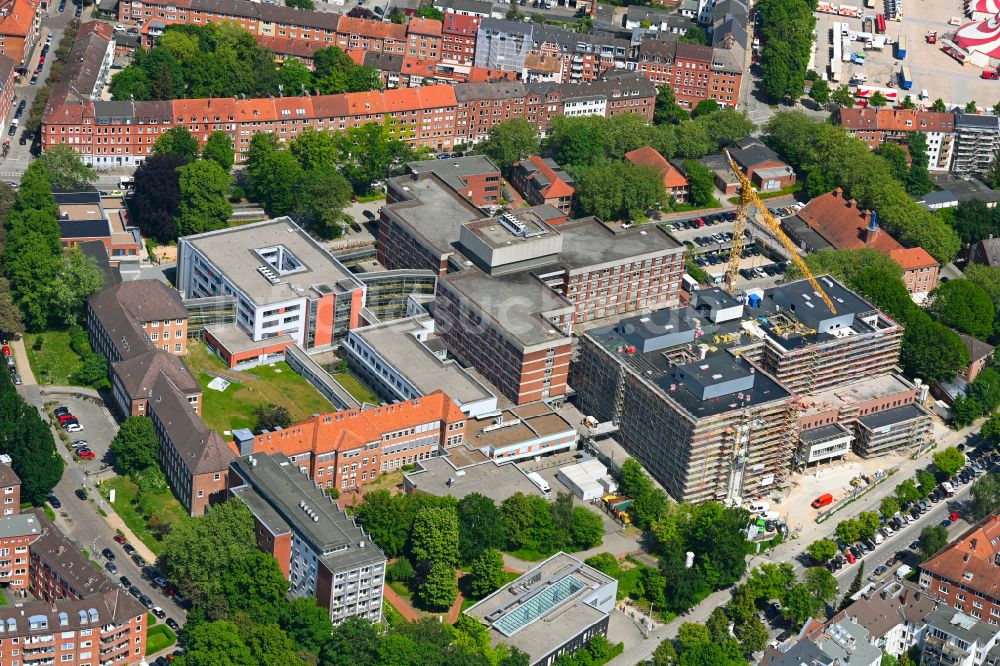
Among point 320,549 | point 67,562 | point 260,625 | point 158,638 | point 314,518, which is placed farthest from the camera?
point 314,518

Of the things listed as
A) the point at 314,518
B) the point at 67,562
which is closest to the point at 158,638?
the point at 67,562

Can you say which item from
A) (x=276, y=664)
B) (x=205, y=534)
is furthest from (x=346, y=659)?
(x=205, y=534)

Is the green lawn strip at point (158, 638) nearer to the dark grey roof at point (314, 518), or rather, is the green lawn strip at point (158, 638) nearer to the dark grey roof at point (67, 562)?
the dark grey roof at point (67, 562)

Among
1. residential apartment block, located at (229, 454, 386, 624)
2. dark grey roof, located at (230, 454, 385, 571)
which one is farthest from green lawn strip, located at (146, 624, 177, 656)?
dark grey roof, located at (230, 454, 385, 571)

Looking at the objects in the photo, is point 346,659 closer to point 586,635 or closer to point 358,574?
point 358,574

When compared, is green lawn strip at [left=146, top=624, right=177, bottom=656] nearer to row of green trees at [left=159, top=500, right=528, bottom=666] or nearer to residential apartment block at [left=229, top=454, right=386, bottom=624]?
row of green trees at [left=159, top=500, right=528, bottom=666]

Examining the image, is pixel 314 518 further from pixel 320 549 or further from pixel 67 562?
pixel 67 562
